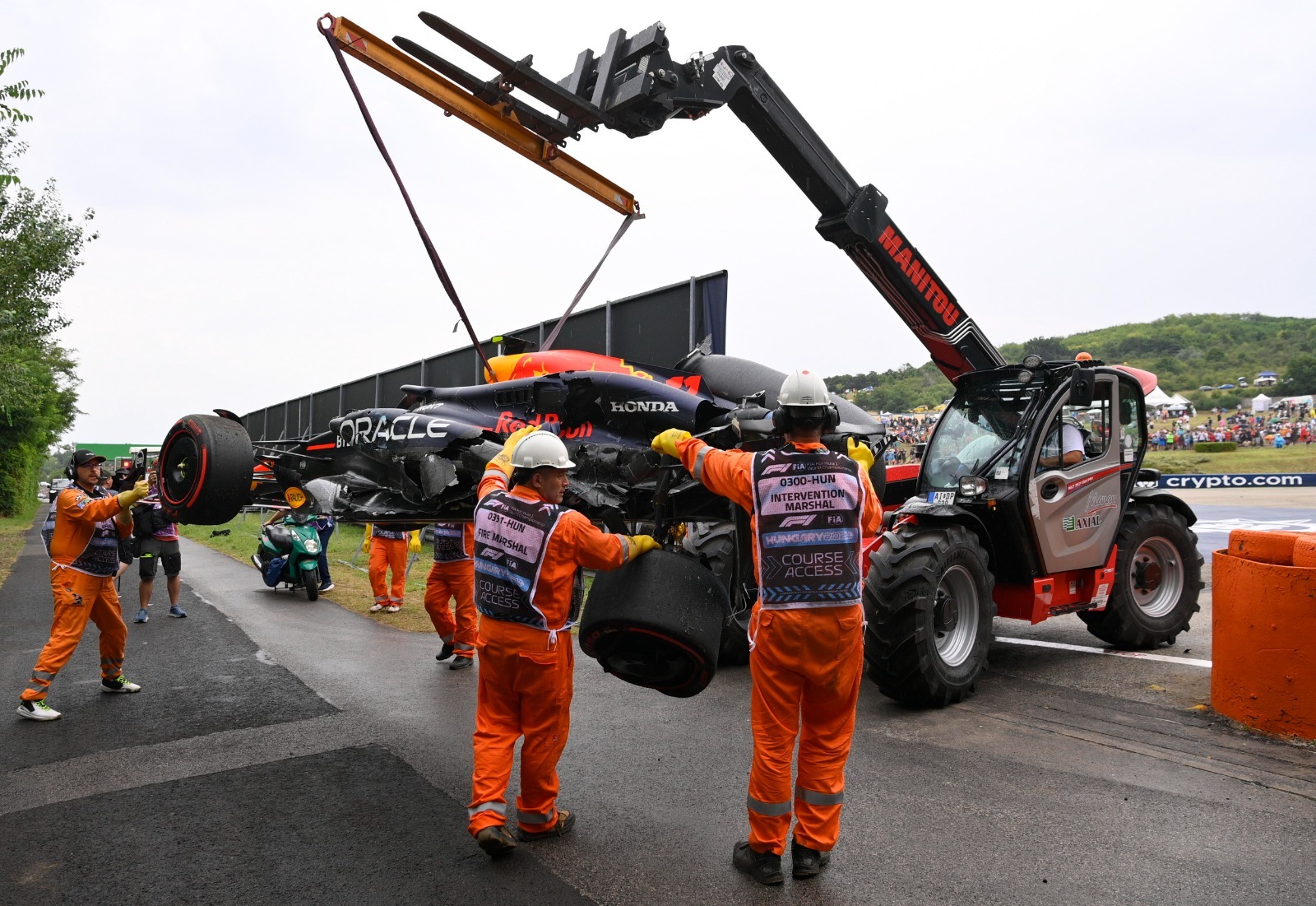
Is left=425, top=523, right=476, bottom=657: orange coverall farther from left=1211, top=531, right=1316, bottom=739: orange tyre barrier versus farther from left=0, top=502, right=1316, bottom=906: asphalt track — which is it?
left=1211, top=531, right=1316, bottom=739: orange tyre barrier

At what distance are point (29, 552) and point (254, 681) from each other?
19.4 meters

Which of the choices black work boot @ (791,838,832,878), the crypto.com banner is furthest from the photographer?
the crypto.com banner

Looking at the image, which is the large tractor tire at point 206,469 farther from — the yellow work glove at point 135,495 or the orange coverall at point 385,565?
the orange coverall at point 385,565

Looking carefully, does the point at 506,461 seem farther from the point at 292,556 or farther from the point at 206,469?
the point at 292,556

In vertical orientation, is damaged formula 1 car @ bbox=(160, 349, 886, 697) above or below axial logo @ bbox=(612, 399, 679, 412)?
below

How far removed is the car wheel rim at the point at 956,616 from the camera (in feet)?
20.1

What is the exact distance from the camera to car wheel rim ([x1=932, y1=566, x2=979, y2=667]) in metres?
6.11

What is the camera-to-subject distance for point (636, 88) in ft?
19.5

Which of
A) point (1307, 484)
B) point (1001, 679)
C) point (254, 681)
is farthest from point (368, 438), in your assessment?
point (1307, 484)

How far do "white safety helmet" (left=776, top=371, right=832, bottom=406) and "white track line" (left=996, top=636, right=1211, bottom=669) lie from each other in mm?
5055

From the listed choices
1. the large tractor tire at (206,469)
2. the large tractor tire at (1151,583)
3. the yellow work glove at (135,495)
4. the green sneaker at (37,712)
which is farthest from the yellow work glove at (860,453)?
the green sneaker at (37,712)

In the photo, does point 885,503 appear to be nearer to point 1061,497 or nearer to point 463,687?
point 1061,497

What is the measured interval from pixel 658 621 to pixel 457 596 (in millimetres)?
4325

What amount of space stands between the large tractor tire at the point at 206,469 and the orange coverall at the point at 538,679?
1.90 meters
